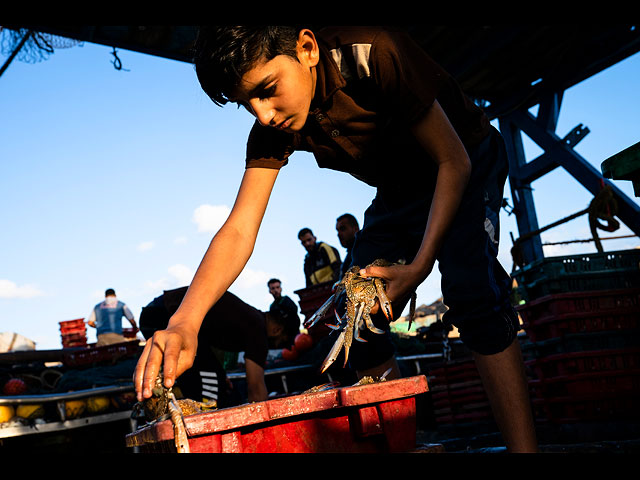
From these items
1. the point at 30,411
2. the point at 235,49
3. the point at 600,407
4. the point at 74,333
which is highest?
the point at 74,333

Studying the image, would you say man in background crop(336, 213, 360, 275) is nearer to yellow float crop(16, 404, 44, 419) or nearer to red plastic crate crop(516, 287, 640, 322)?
red plastic crate crop(516, 287, 640, 322)

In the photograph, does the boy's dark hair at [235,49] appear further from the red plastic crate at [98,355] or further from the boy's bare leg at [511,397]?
the red plastic crate at [98,355]

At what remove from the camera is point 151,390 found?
1321 mm

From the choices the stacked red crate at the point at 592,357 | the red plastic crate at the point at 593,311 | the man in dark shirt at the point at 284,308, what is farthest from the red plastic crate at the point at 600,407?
the man in dark shirt at the point at 284,308

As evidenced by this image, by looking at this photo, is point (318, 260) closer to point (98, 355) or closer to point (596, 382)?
point (98, 355)

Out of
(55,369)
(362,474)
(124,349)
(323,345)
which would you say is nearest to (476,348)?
(362,474)

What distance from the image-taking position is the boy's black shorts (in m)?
2.01

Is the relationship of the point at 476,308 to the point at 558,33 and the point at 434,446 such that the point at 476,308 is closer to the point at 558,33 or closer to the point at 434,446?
the point at 434,446

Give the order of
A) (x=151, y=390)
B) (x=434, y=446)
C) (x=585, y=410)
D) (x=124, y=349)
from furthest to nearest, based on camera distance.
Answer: (x=124, y=349), (x=585, y=410), (x=434, y=446), (x=151, y=390)

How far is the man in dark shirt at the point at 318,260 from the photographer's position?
7.79m

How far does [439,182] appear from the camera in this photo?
181 centimetres

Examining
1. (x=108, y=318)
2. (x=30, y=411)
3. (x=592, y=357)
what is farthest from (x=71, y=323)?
(x=592, y=357)

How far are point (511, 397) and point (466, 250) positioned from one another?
0.55 meters

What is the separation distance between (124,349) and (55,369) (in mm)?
1268
